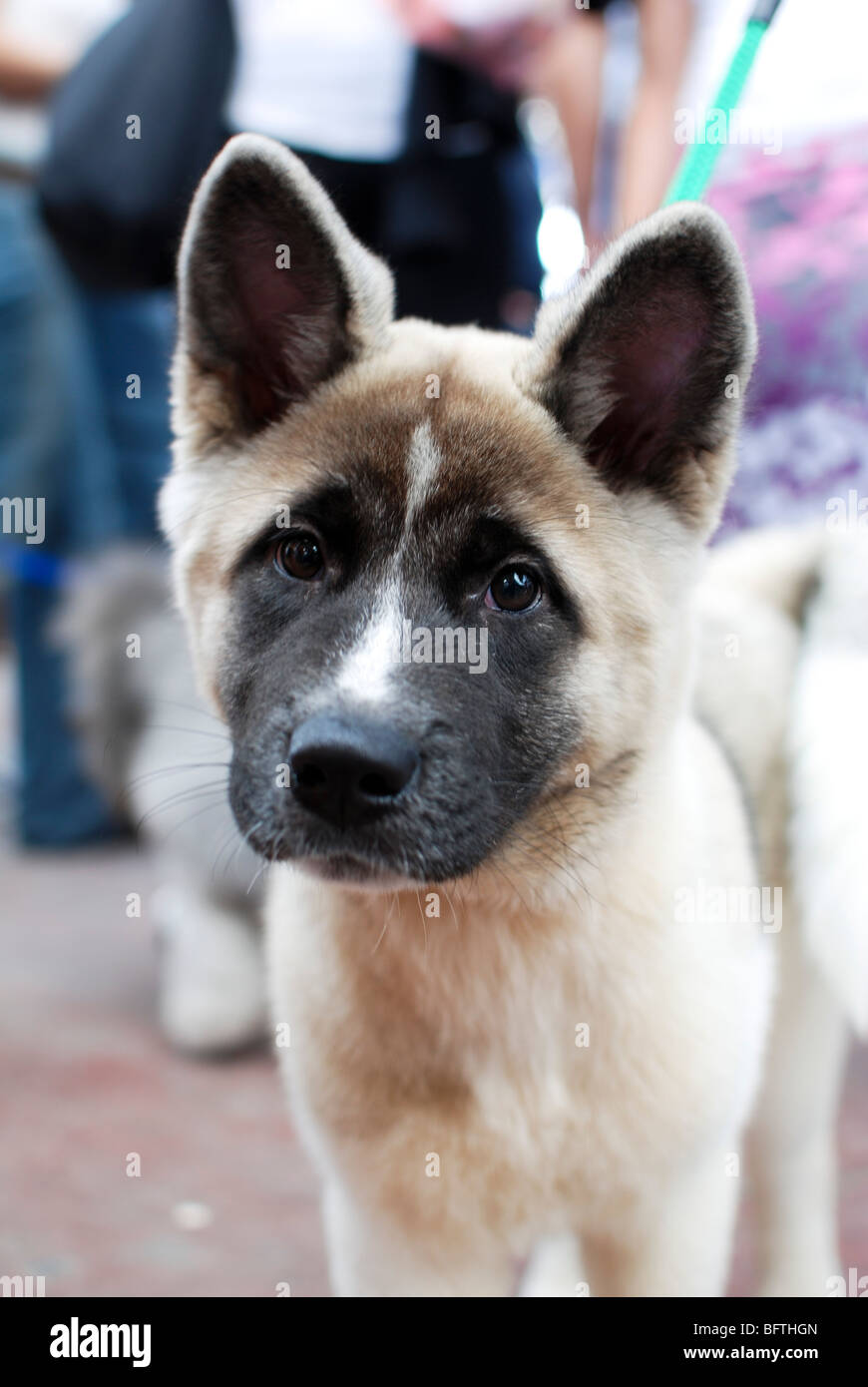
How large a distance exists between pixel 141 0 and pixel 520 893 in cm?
299

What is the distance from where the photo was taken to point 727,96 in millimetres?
2348

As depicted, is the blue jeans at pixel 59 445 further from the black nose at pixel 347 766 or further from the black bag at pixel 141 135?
the black nose at pixel 347 766

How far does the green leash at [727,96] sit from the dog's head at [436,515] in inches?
16.0

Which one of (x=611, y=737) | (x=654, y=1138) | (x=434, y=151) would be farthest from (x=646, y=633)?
(x=434, y=151)

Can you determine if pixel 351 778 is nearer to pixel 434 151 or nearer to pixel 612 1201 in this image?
pixel 612 1201

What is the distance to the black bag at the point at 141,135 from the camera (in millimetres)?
3471

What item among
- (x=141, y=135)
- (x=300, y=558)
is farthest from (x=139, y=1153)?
(x=141, y=135)

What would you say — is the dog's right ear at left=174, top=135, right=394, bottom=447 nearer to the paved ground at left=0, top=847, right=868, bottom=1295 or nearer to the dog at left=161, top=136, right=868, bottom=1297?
the dog at left=161, top=136, right=868, bottom=1297

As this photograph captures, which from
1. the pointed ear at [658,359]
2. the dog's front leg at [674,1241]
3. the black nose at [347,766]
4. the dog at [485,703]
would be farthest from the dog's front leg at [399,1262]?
the pointed ear at [658,359]

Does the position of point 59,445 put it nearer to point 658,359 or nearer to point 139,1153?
point 139,1153

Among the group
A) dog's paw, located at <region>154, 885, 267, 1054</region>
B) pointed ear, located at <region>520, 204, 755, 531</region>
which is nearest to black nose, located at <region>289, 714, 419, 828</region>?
pointed ear, located at <region>520, 204, 755, 531</region>

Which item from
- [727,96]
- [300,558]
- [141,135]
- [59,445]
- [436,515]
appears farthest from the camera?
[59,445]

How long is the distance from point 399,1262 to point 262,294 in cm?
175

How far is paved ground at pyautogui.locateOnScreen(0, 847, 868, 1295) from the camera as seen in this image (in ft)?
9.82
